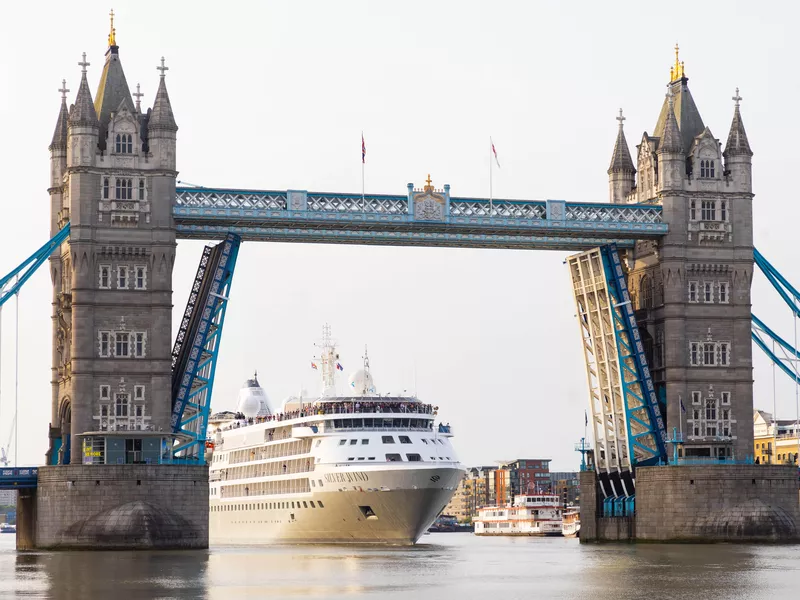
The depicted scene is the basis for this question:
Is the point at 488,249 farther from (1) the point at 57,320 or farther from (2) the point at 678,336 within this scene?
(1) the point at 57,320

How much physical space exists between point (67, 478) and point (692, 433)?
1476 inches

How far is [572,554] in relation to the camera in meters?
90.0

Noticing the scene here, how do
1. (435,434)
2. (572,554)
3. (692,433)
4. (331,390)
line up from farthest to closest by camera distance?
(331,390), (435,434), (692,433), (572,554)

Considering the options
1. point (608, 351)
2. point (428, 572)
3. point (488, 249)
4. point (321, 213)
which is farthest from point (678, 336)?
point (428, 572)

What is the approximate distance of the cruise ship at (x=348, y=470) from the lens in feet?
351

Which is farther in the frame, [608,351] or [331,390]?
[331,390]

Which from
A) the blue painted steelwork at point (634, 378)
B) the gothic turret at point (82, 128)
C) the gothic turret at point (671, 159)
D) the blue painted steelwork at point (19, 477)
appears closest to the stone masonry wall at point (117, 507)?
the blue painted steelwork at point (19, 477)

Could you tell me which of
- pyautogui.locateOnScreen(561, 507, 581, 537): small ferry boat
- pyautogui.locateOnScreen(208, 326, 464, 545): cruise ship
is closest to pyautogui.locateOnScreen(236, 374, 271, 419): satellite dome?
pyautogui.locateOnScreen(208, 326, 464, 545): cruise ship

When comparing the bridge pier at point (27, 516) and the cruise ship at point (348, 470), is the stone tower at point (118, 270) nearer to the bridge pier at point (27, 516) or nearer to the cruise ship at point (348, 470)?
the bridge pier at point (27, 516)

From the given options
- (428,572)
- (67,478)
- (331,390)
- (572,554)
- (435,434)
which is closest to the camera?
(428,572)

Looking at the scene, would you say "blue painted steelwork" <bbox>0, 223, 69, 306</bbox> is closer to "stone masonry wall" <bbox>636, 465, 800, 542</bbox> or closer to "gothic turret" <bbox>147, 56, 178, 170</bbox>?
"gothic turret" <bbox>147, 56, 178, 170</bbox>

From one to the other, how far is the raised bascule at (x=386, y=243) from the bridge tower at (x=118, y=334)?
11cm

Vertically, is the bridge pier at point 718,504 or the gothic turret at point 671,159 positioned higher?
the gothic turret at point 671,159

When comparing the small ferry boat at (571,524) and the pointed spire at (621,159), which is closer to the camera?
the pointed spire at (621,159)
